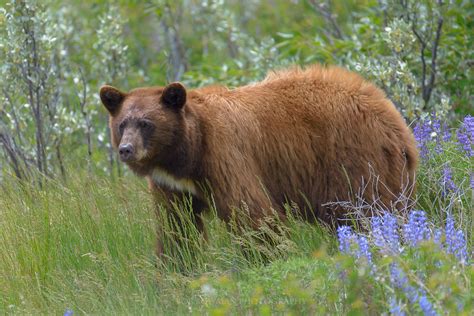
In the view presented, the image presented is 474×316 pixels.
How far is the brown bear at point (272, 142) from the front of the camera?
22.2 feet

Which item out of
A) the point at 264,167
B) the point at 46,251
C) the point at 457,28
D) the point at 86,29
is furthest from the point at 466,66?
the point at 86,29

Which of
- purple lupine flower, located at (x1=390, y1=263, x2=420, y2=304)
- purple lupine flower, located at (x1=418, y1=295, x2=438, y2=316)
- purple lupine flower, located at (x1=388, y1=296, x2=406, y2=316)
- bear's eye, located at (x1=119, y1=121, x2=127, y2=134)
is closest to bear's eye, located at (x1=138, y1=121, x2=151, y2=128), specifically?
bear's eye, located at (x1=119, y1=121, x2=127, y2=134)

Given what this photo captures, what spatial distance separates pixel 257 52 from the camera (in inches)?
420

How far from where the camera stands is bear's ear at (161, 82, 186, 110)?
6.76m

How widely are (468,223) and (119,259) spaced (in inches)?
90.5

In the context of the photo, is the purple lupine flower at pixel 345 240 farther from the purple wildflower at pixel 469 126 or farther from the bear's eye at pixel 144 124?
the purple wildflower at pixel 469 126

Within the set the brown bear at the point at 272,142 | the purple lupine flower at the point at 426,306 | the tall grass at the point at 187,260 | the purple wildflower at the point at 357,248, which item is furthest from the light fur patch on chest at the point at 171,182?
the purple lupine flower at the point at 426,306

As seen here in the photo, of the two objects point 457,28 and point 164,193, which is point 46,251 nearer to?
point 164,193

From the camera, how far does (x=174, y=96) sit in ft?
22.4

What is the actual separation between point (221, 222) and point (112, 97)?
1196mm

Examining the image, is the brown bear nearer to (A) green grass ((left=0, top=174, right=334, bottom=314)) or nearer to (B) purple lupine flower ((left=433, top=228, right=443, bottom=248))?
(A) green grass ((left=0, top=174, right=334, bottom=314))

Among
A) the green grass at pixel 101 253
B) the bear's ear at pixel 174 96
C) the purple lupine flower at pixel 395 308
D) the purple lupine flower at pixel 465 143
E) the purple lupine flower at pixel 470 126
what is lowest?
the green grass at pixel 101 253

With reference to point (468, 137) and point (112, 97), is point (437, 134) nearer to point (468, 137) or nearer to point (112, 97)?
point (468, 137)

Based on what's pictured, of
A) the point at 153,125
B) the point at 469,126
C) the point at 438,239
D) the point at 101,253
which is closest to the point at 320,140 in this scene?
the point at 469,126
